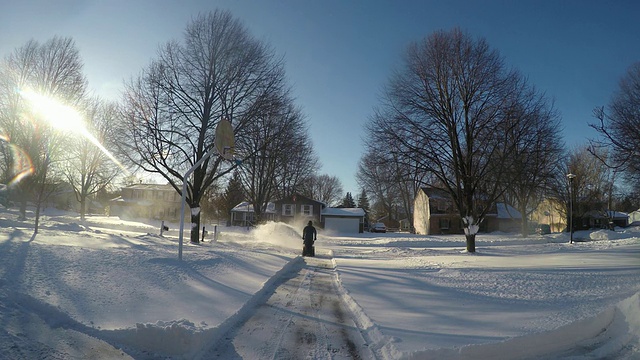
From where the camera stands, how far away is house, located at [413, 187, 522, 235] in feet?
159

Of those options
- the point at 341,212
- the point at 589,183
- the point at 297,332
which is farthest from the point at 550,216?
the point at 297,332

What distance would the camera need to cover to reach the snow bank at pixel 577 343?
4395mm

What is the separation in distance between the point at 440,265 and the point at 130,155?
14889mm

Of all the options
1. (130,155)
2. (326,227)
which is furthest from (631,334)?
(326,227)

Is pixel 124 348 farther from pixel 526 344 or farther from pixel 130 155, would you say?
pixel 130 155

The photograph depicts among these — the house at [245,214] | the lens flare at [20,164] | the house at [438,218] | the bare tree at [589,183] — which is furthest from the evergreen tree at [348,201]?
the lens flare at [20,164]

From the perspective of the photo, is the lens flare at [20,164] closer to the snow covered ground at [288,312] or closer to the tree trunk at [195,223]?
the tree trunk at [195,223]

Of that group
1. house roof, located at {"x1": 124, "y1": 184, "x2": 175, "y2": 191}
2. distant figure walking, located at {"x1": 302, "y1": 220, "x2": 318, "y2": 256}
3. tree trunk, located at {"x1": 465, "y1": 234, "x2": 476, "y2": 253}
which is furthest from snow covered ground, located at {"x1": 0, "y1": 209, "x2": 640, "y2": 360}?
house roof, located at {"x1": 124, "y1": 184, "x2": 175, "y2": 191}

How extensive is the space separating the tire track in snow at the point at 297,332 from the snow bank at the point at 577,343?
1.16 meters

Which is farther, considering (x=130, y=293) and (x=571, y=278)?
(x=571, y=278)

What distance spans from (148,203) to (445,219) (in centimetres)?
5410

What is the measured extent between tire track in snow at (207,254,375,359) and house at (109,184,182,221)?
218 feet

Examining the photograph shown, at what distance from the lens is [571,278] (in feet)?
28.1

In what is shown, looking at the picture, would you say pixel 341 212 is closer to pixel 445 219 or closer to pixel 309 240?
pixel 445 219
